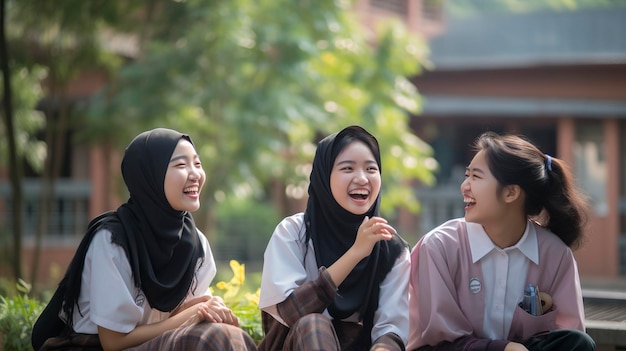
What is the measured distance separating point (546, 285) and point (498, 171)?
1.81ft

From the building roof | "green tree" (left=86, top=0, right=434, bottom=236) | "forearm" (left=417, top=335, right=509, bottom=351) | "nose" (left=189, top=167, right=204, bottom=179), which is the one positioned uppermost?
the building roof

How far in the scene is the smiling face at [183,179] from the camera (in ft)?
12.1

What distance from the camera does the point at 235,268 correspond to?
15.6 feet

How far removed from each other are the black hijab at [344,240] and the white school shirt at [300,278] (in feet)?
0.13

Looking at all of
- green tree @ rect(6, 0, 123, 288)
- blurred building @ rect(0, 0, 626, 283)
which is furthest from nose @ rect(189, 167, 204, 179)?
blurred building @ rect(0, 0, 626, 283)

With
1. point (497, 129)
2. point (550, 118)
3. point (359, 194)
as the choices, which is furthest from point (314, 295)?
point (497, 129)

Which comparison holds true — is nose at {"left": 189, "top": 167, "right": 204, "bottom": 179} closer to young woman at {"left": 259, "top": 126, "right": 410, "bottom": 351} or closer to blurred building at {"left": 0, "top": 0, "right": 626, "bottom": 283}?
young woman at {"left": 259, "top": 126, "right": 410, "bottom": 351}

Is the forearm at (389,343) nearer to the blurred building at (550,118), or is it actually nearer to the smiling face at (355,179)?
the smiling face at (355,179)

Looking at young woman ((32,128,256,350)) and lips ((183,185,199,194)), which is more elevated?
lips ((183,185,199,194))

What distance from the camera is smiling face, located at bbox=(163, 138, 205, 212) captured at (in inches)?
145

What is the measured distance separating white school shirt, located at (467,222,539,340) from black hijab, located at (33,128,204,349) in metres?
1.29

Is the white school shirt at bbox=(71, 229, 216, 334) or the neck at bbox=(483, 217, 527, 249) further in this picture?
the neck at bbox=(483, 217, 527, 249)

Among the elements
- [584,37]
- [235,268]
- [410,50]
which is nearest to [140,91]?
[410,50]

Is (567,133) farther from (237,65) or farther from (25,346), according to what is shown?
(25,346)
